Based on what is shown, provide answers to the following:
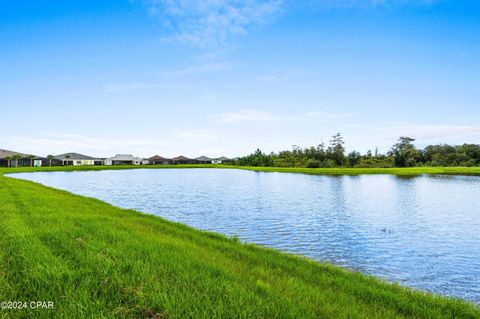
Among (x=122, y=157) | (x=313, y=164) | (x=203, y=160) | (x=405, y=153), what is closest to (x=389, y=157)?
(x=405, y=153)

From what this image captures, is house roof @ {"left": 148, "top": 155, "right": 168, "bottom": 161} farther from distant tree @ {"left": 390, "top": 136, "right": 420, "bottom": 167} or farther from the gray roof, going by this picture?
distant tree @ {"left": 390, "top": 136, "right": 420, "bottom": 167}

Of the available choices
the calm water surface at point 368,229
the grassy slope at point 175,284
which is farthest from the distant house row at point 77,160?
the grassy slope at point 175,284

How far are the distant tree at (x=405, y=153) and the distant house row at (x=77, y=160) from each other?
9551 centimetres

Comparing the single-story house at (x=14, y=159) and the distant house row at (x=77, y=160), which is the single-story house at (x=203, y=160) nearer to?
the distant house row at (x=77, y=160)

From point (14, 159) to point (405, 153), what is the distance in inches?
4863

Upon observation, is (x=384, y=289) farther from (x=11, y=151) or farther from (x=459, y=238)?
(x=11, y=151)

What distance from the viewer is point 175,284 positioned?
16.5 ft

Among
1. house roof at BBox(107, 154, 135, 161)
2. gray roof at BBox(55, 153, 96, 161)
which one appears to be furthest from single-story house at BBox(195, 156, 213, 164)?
gray roof at BBox(55, 153, 96, 161)

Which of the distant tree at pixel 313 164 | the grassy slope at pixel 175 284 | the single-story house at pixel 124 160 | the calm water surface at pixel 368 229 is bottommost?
the calm water surface at pixel 368 229

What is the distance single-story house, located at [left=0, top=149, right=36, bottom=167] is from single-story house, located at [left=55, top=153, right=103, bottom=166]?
1521 centimetres

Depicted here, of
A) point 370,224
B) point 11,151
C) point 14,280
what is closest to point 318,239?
point 370,224

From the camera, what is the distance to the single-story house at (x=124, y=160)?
14462 centimetres

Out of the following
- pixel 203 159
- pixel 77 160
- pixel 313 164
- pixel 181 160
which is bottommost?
pixel 313 164

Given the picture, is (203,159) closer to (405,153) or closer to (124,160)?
(124,160)
